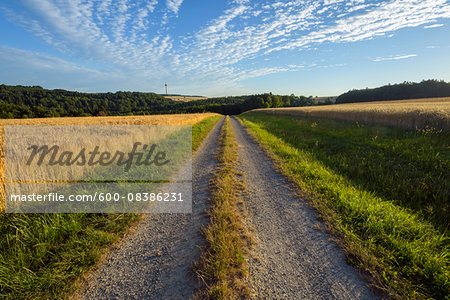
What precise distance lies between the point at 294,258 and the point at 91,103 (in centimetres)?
12049

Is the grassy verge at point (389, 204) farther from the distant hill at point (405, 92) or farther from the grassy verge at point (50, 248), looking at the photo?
the distant hill at point (405, 92)

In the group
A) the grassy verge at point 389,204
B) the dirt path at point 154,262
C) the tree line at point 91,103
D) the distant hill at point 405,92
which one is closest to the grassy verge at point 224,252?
the dirt path at point 154,262

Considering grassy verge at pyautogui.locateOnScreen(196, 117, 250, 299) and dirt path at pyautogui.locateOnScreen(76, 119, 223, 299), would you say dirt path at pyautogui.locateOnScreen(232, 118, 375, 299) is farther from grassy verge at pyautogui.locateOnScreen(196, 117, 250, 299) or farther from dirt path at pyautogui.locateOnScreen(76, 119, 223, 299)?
dirt path at pyautogui.locateOnScreen(76, 119, 223, 299)

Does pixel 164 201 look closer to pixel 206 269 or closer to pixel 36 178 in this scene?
pixel 206 269

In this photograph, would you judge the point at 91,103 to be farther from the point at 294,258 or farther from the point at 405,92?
the point at 405,92

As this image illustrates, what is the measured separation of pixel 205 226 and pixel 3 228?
12.5 ft

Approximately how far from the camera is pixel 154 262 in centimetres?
275

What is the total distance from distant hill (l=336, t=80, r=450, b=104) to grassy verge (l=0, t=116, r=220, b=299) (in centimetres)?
9966

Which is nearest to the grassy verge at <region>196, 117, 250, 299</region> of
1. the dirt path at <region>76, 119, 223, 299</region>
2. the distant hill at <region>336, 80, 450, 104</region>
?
the dirt path at <region>76, 119, 223, 299</region>

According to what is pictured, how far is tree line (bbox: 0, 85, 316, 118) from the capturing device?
64.9 meters

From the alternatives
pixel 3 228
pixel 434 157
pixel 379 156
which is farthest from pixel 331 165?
pixel 3 228

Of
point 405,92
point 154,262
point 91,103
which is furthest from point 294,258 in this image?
point 91,103

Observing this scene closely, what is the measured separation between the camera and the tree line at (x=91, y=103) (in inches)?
2554

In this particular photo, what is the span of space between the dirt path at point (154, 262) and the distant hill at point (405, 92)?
3874 inches
